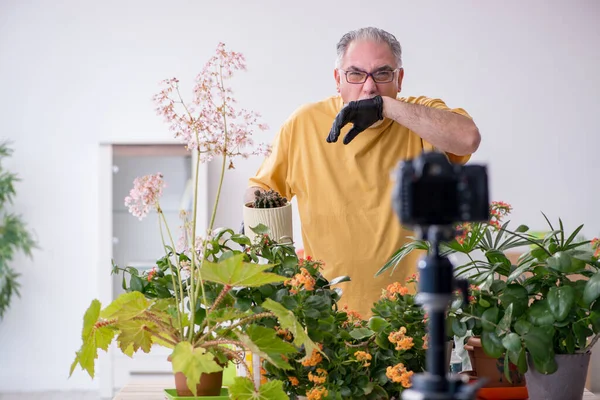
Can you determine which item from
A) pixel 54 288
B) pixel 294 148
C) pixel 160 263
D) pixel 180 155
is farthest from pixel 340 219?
pixel 54 288

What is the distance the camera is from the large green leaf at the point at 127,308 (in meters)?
1.27

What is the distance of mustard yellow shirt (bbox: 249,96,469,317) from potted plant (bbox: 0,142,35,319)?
295cm

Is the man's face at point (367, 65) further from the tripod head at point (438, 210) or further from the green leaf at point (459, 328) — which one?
the tripod head at point (438, 210)

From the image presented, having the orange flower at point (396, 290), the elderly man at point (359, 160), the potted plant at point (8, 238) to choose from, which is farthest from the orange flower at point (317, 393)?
the potted plant at point (8, 238)

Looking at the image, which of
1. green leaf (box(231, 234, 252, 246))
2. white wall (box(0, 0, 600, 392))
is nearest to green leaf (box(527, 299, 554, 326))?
green leaf (box(231, 234, 252, 246))

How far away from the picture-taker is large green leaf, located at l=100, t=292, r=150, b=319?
1.27 metres

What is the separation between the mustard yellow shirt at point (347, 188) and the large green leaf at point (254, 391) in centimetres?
101

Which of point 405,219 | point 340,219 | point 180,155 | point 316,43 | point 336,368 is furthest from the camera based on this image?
point 316,43

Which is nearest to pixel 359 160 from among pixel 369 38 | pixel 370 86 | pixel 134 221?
pixel 370 86

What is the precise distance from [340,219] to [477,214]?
5.61 feet

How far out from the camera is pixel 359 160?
92.9 inches

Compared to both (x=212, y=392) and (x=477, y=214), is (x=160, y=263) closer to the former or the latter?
(x=212, y=392)

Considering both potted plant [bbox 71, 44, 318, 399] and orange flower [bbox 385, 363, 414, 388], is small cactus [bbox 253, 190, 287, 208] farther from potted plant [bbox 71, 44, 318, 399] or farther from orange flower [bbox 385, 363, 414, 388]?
orange flower [bbox 385, 363, 414, 388]

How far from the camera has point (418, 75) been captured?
4.90m
